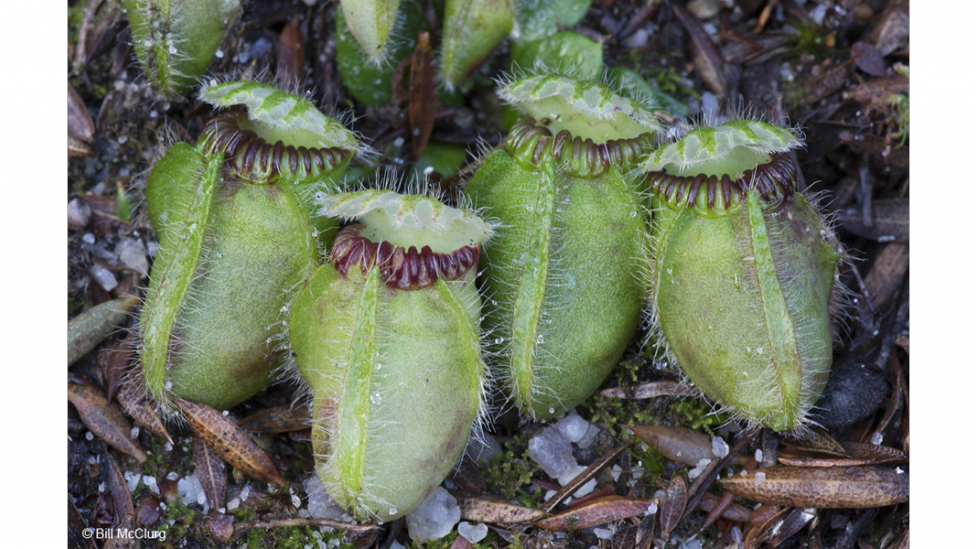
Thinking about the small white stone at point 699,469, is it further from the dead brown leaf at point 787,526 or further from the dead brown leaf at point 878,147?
the dead brown leaf at point 878,147

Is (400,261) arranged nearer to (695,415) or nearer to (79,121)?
(695,415)

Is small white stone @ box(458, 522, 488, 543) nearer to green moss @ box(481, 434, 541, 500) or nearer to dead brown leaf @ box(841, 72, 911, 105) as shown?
green moss @ box(481, 434, 541, 500)

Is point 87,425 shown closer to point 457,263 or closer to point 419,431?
point 419,431

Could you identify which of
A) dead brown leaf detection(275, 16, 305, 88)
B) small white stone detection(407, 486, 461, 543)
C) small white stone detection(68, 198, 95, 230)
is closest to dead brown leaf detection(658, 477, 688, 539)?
small white stone detection(407, 486, 461, 543)

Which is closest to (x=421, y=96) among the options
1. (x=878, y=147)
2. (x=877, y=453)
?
(x=878, y=147)

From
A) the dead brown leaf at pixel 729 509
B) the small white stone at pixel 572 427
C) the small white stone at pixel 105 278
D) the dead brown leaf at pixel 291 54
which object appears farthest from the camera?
the dead brown leaf at pixel 291 54

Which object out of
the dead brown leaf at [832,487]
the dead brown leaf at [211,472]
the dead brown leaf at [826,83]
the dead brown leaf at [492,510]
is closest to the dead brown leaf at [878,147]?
the dead brown leaf at [826,83]
